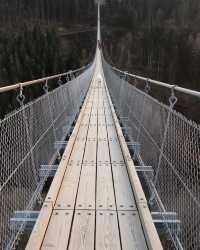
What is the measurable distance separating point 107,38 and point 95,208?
65.3 m

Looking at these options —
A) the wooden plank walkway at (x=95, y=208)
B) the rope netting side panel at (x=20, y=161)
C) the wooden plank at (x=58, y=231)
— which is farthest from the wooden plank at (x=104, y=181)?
the rope netting side panel at (x=20, y=161)

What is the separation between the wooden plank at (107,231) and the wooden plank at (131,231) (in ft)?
0.12

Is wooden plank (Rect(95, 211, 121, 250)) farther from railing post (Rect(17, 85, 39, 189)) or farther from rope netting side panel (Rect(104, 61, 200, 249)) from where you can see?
railing post (Rect(17, 85, 39, 189))

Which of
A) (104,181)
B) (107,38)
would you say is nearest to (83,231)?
(104,181)

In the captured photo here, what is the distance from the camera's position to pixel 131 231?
7.83 ft

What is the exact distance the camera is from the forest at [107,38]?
49.9m

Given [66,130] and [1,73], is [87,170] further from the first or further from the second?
[1,73]

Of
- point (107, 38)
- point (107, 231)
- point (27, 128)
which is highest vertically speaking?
point (107, 38)

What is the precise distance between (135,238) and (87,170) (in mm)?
1330

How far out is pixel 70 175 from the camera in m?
3.38

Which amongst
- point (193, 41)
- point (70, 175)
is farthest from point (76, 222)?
point (193, 41)

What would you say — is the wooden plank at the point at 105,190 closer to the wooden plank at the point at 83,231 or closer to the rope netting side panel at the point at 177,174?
the wooden plank at the point at 83,231

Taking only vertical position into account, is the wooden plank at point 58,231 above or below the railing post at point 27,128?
below

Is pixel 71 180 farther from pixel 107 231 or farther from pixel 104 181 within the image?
pixel 107 231
